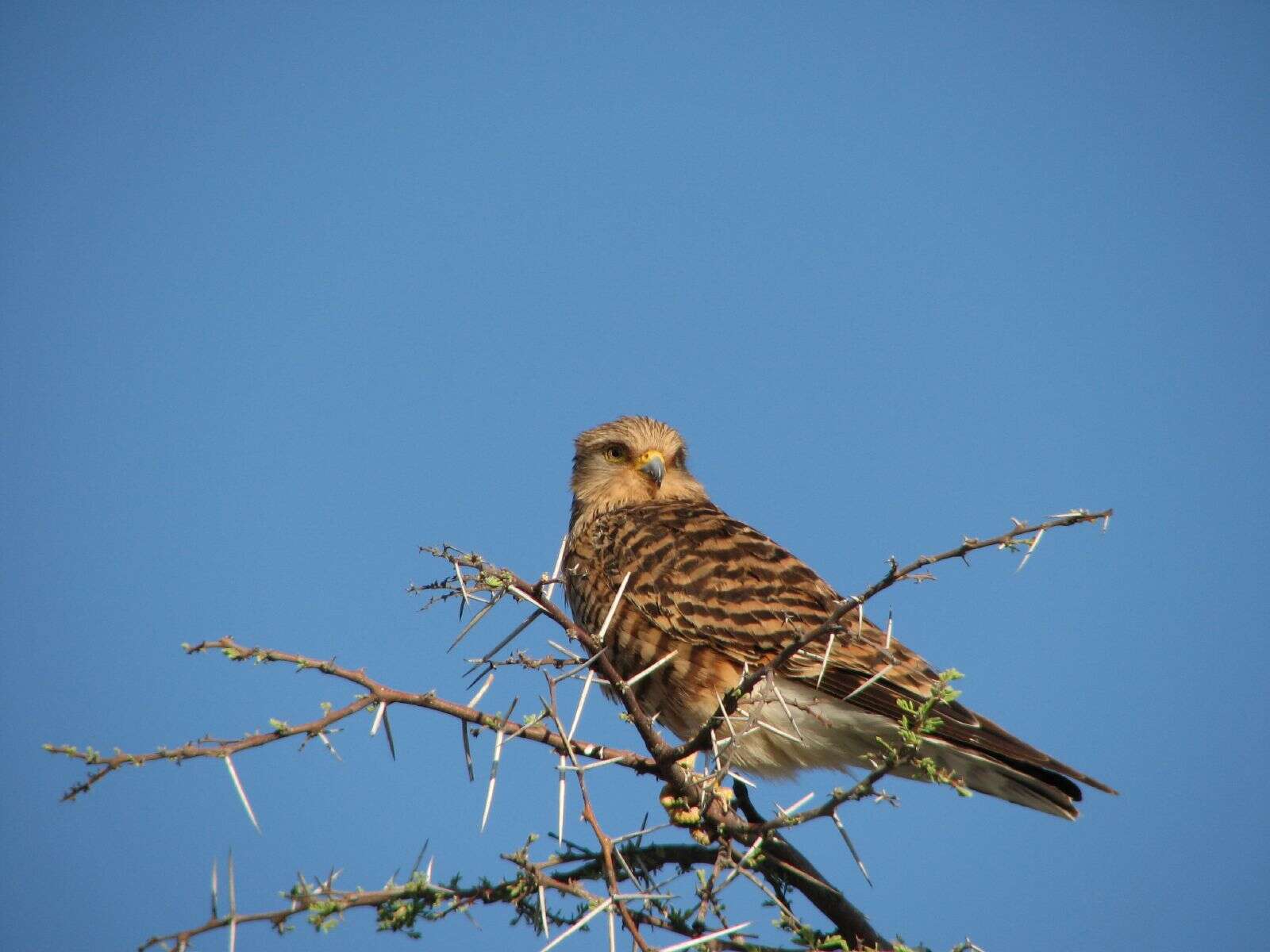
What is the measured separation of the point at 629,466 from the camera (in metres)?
6.61

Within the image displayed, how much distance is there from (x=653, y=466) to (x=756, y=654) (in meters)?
1.98

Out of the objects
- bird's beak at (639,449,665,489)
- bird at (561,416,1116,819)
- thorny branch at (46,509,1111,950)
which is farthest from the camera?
bird's beak at (639,449,665,489)

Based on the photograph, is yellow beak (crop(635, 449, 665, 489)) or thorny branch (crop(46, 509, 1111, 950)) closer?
thorny branch (crop(46, 509, 1111, 950))

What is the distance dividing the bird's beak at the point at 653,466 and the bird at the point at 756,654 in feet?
0.81

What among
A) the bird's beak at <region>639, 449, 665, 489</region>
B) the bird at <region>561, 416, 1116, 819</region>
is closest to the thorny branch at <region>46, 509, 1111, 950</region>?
the bird at <region>561, 416, 1116, 819</region>

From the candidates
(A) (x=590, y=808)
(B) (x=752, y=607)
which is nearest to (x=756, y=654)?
(B) (x=752, y=607)

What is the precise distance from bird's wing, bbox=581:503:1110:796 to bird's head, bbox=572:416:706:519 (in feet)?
1.68

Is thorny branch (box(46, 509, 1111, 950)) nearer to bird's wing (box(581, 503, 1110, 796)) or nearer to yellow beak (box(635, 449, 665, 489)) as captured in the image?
bird's wing (box(581, 503, 1110, 796))

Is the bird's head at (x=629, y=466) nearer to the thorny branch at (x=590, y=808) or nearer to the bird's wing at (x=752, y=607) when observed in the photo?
the bird's wing at (x=752, y=607)

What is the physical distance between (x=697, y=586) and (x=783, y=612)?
1.26ft

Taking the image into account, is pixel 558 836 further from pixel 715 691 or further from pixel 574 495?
pixel 574 495

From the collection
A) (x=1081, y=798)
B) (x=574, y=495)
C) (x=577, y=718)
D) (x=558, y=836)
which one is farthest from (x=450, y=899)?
(x=574, y=495)

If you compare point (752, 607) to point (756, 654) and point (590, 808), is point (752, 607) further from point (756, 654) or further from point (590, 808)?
point (590, 808)

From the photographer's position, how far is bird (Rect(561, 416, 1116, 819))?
3984 millimetres
